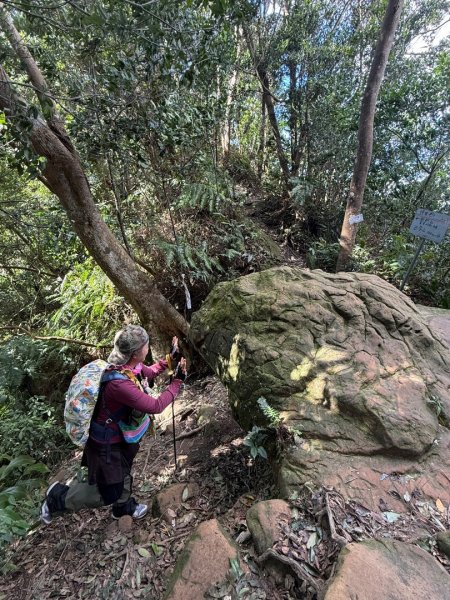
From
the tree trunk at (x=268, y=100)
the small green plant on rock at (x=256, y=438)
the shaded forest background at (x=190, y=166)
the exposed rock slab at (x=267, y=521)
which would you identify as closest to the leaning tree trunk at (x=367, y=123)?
the shaded forest background at (x=190, y=166)

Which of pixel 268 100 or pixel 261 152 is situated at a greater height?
pixel 268 100

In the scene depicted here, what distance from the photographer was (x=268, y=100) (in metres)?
9.00

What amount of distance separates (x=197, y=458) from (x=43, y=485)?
2338 millimetres

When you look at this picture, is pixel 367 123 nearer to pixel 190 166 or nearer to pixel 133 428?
pixel 190 166

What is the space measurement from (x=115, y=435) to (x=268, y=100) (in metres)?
9.11

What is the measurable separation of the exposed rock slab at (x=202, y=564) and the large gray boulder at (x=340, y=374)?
578 millimetres

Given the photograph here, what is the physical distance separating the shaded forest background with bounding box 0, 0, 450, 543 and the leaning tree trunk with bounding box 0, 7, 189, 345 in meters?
0.21

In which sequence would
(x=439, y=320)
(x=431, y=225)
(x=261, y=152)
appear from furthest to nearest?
(x=261, y=152)
(x=431, y=225)
(x=439, y=320)

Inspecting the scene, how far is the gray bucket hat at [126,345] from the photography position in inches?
113

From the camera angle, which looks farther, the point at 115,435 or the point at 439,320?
the point at 439,320

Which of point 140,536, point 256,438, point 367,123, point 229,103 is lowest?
point 140,536

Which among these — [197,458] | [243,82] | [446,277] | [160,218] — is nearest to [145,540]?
[197,458]

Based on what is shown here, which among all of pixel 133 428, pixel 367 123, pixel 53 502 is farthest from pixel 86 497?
pixel 367 123

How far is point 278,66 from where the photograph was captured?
8695 millimetres
